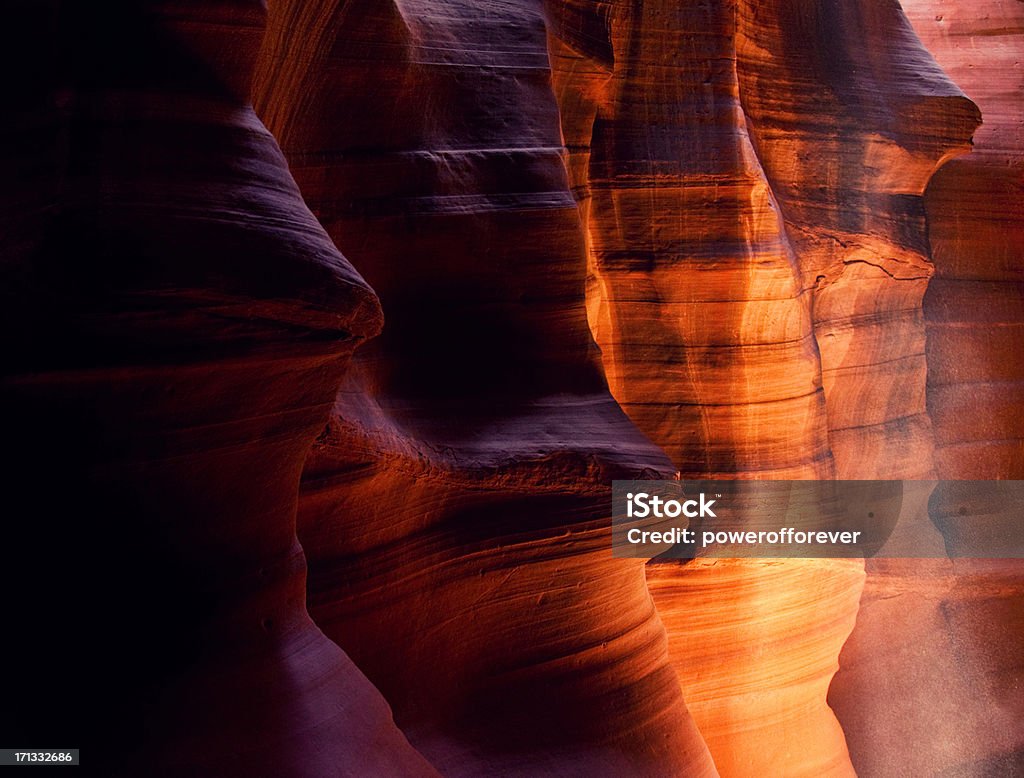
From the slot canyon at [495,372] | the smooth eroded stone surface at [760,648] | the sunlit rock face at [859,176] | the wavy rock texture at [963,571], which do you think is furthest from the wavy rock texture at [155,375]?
the wavy rock texture at [963,571]

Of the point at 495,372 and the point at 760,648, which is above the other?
the point at 495,372

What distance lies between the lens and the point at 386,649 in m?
3.77

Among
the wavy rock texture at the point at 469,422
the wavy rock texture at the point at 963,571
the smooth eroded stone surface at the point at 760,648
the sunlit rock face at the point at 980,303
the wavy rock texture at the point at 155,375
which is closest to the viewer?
the wavy rock texture at the point at 155,375

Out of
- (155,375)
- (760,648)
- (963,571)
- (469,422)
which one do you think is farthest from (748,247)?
(155,375)

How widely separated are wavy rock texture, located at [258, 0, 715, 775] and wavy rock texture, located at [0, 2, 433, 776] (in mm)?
1035

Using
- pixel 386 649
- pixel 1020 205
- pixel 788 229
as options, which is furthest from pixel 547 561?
pixel 1020 205

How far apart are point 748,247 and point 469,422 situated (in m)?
2.35

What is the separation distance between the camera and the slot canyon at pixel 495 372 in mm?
2277

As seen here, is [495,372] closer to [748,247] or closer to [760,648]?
[748,247]

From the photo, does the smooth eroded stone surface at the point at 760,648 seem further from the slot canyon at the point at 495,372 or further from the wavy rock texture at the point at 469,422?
the wavy rock texture at the point at 469,422

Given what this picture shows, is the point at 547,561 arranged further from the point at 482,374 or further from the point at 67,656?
the point at 67,656

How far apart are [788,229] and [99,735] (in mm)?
5016

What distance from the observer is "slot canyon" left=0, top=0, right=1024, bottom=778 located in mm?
2277

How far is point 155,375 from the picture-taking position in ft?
7.34
